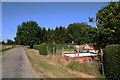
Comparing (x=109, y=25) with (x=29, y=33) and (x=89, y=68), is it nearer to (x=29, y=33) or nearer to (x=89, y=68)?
(x=89, y=68)

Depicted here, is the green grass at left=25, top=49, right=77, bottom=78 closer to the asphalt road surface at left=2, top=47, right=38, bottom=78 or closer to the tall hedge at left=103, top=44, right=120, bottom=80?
the asphalt road surface at left=2, top=47, right=38, bottom=78

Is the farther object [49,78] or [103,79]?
[49,78]

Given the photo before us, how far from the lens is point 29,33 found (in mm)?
64125

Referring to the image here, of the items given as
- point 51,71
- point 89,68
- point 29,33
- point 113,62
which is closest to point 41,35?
point 29,33

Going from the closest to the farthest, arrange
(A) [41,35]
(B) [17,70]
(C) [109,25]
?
1. (B) [17,70]
2. (C) [109,25]
3. (A) [41,35]

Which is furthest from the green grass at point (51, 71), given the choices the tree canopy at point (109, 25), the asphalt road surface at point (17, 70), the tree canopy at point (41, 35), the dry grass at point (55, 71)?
the tree canopy at point (41, 35)

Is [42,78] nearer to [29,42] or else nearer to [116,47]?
[116,47]

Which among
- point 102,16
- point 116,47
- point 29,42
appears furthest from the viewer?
point 29,42

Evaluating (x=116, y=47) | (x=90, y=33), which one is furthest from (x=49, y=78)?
(x=90, y=33)

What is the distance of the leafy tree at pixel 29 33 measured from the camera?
62.4 m

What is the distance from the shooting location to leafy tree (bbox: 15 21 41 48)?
6241cm

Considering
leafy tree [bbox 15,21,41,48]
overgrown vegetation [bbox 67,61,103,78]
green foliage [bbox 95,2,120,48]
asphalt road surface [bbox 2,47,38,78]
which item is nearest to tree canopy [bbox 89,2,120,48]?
green foliage [bbox 95,2,120,48]

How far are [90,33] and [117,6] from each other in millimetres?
4077

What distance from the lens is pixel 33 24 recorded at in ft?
224
